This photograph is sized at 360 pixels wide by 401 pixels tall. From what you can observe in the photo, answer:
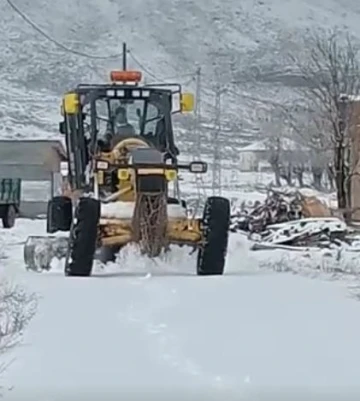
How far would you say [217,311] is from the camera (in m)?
10.9

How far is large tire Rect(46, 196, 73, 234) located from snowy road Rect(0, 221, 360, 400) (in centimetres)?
325

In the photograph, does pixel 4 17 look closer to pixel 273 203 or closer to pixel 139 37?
pixel 139 37

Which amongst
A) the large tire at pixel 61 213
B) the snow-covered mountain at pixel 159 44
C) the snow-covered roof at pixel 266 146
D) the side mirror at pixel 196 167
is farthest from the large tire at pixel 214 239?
the snow-covered mountain at pixel 159 44

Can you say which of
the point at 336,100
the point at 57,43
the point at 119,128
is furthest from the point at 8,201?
the point at 57,43

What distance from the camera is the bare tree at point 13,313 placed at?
859cm

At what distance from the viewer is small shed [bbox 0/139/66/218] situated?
4991cm

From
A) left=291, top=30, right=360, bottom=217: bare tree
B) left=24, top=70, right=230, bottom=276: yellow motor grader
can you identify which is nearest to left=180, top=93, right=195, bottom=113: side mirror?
left=24, top=70, right=230, bottom=276: yellow motor grader

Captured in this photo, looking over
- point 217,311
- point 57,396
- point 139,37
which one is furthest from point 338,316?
point 139,37

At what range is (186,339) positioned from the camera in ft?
30.3

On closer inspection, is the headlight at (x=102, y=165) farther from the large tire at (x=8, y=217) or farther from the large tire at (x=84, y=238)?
the large tire at (x=8, y=217)

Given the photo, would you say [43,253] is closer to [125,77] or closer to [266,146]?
[125,77]

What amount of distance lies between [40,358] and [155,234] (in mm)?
6659

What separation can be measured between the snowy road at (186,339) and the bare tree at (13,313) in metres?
0.08

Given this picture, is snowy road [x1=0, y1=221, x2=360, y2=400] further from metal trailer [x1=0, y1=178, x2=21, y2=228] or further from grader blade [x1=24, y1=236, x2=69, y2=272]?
metal trailer [x1=0, y1=178, x2=21, y2=228]
